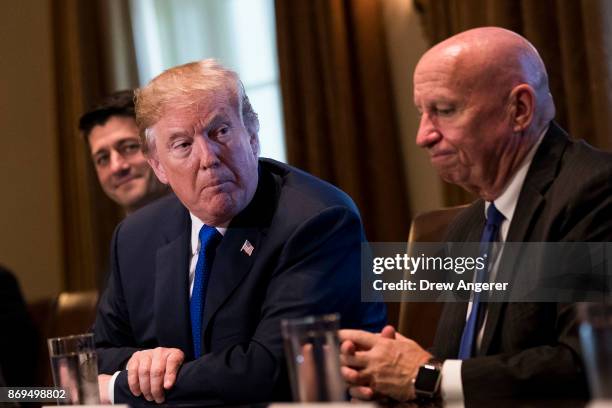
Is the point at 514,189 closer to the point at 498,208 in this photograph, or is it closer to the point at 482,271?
the point at 498,208

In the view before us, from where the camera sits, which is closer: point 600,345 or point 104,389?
point 600,345

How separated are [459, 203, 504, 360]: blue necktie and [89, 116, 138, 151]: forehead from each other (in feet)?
6.85

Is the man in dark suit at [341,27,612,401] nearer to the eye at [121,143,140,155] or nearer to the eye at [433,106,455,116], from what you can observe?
the eye at [433,106,455,116]

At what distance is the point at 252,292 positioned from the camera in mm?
2514

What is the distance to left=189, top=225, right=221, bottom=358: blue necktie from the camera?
2.59 metres

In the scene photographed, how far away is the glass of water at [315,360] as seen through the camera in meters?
1.44

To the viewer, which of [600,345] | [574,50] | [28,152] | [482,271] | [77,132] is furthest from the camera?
[28,152]

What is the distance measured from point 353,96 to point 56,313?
1.77 meters

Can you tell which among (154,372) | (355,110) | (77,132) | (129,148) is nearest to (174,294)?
(154,372)

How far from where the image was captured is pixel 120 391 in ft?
8.02

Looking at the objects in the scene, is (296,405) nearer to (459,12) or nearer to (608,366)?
(608,366)

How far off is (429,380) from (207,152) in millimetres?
912

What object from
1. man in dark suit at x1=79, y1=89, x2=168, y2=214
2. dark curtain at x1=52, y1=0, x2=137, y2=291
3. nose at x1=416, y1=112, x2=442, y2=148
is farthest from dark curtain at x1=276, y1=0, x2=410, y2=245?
nose at x1=416, y1=112, x2=442, y2=148

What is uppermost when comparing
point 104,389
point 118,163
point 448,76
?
point 448,76
